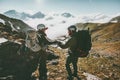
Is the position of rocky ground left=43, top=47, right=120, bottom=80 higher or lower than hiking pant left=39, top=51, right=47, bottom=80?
lower

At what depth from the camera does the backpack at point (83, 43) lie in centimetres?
1764

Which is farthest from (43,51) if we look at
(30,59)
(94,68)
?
(94,68)

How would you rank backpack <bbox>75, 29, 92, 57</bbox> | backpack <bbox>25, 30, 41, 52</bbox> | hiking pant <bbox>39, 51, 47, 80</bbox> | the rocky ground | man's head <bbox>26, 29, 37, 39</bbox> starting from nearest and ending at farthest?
1. man's head <bbox>26, 29, 37, 39</bbox>
2. backpack <bbox>25, 30, 41, 52</bbox>
3. backpack <bbox>75, 29, 92, 57</bbox>
4. hiking pant <bbox>39, 51, 47, 80</bbox>
5. the rocky ground

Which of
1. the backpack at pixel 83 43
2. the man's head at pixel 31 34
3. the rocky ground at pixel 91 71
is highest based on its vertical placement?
the man's head at pixel 31 34

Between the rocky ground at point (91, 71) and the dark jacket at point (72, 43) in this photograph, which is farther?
the rocky ground at point (91, 71)

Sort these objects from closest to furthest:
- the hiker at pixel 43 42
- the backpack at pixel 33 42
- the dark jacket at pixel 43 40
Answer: the backpack at pixel 33 42 < the dark jacket at pixel 43 40 < the hiker at pixel 43 42

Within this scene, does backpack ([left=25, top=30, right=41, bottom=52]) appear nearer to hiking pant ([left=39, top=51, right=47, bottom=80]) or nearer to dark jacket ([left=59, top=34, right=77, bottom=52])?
hiking pant ([left=39, top=51, right=47, bottom=80])

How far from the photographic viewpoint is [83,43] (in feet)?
58.1

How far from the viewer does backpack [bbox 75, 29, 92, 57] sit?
17641 millimetres

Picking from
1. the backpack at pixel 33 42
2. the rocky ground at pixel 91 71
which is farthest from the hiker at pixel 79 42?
the rocky ground at pixel 91 71

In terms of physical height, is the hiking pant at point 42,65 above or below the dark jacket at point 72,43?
below

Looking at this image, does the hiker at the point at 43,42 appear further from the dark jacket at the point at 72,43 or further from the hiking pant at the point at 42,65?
the dark jacket at the point at 72,43

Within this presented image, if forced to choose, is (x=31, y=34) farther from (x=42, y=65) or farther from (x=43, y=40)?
(x=42, y=65)

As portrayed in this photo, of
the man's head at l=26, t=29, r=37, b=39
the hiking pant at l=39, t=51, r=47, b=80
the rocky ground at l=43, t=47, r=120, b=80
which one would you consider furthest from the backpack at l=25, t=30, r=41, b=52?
the rocky ground at l=43, t=47, r=120, b=80
